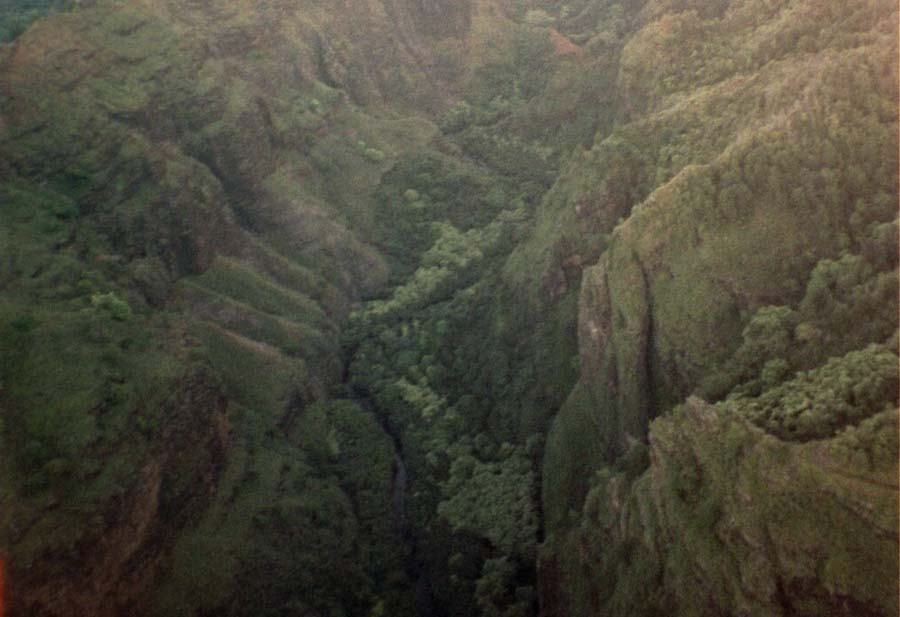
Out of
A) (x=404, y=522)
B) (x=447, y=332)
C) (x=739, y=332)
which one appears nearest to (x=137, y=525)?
(x=404, y=522)

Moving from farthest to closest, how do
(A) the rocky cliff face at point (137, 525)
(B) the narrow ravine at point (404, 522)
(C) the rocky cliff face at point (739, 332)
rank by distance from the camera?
1. (B) the narrow ravine at point (404, 522)
2. (A) the rocky cliff face at point (137, 525)
3. (C) the rocky cliff face at point (739, 332)

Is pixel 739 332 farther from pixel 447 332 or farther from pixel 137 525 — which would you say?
pixel 447 332

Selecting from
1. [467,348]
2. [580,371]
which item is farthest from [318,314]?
[580,371]

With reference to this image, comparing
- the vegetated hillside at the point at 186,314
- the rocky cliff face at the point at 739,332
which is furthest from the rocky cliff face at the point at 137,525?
the rocky cliff face at the point at 739,332

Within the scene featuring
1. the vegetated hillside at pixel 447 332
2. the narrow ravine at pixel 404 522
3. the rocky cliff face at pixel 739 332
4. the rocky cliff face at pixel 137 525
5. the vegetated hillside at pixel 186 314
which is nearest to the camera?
the rocky cliff face at pixel 739 332

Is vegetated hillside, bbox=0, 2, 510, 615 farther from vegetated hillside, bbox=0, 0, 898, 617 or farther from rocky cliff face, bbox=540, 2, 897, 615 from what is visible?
rocky cliff face, bbox=540, 2, 897, 615

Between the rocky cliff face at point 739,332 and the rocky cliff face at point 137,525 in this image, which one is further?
the rocky cliff face at point 137,525

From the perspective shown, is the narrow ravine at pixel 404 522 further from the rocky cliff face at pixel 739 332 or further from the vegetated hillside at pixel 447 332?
the rocky cliff face at pixel 739 332

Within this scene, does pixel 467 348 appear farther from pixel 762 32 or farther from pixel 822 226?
pixel 822 226
